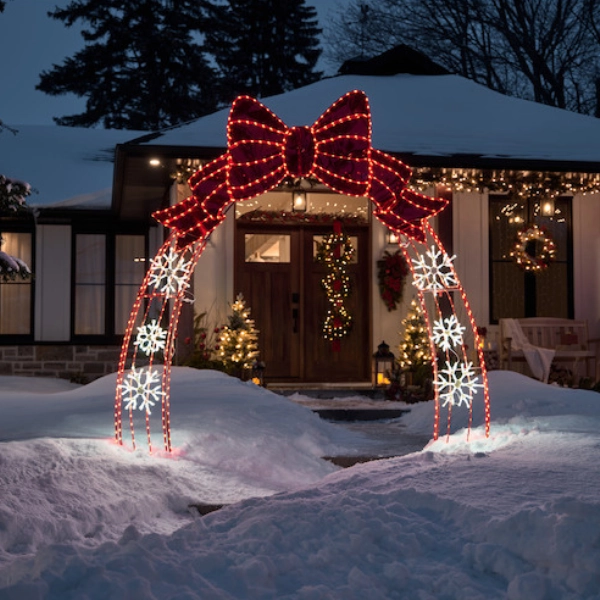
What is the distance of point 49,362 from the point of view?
53.0 feet

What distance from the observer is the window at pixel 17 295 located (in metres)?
16.4

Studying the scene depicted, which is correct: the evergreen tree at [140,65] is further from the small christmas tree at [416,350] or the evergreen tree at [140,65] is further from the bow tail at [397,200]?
the bow tail at [397,200]

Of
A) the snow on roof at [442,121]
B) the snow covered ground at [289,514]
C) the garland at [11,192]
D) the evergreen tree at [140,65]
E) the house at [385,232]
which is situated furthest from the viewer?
the evergreen tree at [140,65]

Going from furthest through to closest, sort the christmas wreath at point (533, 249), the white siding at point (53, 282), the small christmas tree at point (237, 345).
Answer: the white siding at point (53, 282) → the christmas wreath at point (533, 249) → the small christmas tree at point (237, 345)

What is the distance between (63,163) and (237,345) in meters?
7.89

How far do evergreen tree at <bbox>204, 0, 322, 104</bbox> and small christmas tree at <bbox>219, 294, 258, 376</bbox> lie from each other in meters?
20.9

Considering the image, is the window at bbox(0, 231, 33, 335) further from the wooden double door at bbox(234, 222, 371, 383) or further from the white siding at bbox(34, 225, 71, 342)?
the wooden double door at bbox(234, 222, 371, 383)

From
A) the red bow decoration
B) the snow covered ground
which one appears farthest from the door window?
the red bow decoration

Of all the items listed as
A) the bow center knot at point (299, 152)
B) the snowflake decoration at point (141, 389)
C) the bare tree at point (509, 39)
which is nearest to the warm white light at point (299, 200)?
the snowflake decoration at point (141, 389)

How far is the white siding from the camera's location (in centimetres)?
1636

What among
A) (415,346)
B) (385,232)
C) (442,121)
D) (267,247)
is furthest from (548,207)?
(267,247)

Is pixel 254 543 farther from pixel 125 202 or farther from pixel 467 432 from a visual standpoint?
pixel 125 202

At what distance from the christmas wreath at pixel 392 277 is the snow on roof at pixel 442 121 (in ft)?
7.62

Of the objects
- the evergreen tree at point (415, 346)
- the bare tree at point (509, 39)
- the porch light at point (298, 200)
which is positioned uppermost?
the bare tree at point (509, 39)
